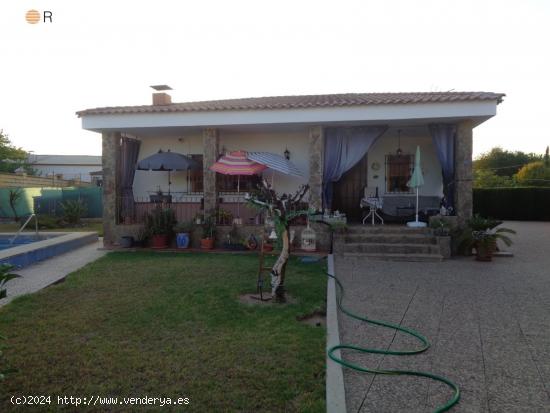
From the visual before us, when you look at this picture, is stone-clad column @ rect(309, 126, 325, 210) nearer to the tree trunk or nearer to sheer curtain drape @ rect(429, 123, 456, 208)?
sheer curtain drape @ rect(429, 123, 456, 208)

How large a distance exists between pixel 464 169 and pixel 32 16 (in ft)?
37.0

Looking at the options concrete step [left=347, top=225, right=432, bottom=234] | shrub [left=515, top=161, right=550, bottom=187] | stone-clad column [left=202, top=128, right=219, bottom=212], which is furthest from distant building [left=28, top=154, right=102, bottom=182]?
concrete step [left=347, top=225, right=432, bottom=234]

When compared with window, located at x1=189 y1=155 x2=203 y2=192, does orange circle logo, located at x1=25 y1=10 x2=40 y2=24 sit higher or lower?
higher

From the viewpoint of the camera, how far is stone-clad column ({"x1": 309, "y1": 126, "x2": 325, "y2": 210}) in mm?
10695

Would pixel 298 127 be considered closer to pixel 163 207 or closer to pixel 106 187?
pixel 163 207

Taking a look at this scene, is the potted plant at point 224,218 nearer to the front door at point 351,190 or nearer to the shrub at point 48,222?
the front door at point 351,190

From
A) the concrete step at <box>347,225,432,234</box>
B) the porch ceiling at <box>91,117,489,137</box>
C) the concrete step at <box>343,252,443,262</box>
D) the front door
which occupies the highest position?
the porch ceiling at <box>91,117,489,137</box>

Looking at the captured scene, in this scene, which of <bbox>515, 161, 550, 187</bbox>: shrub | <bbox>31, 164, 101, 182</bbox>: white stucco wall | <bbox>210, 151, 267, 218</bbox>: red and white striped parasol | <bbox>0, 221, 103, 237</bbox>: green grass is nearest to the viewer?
<bbox>210, 151, 267, 218</bbox>: red and white striped parasol

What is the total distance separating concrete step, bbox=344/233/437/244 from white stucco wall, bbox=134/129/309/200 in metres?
2.84

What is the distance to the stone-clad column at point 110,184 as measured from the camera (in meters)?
11.6

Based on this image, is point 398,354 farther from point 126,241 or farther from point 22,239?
point 22,239

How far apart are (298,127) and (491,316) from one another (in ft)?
24.4

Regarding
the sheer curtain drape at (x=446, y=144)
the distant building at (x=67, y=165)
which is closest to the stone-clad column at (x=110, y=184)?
the sheer curtain drape at (x=446, y=144)

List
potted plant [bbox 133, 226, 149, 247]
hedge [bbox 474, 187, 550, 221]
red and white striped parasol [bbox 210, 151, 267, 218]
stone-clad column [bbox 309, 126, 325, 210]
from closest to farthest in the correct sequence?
red and white striped parasol [bbox 210, 151, 267, 218]
stone-clad column [bbox 309, 126, 325, 210]
potted plant [bbox 133, 226, 149, 247]
hedge [bbox 474, 187, 550, 221]
